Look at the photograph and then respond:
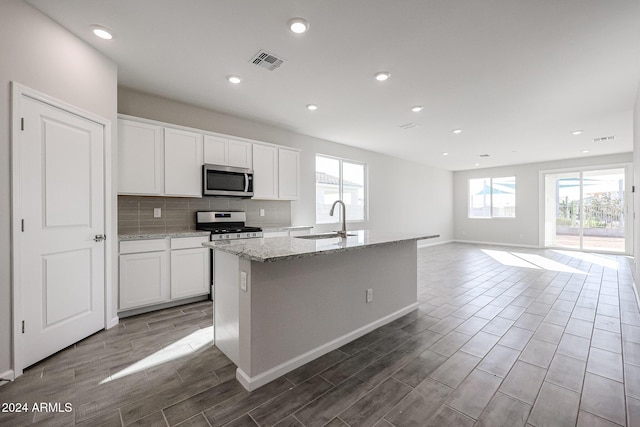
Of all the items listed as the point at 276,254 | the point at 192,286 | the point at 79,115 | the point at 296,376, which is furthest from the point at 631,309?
the point at 79,115

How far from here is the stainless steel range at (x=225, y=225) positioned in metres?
3.70

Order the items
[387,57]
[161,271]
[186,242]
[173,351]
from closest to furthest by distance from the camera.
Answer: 1. [173,351]
2. [387,57]
3. [161,271]
4. [186,242]

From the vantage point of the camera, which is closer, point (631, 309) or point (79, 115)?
point (79, 115)

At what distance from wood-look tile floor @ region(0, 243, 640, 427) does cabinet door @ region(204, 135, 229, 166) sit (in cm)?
196

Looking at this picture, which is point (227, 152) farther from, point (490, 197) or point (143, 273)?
point (490, 197)

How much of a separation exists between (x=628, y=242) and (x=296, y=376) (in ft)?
30.2

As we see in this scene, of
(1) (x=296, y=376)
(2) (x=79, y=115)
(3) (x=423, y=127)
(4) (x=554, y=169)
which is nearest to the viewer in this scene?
(1) (x=296, y=376)

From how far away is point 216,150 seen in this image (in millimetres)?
3947

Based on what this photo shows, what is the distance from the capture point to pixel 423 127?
498 cm

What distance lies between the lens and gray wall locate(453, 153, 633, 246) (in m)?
8.08

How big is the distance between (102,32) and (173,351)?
274 centimetres

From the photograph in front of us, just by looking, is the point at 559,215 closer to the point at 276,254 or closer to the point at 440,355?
the point at 440,355

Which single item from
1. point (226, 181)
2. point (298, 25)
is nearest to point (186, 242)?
point (226, 181)

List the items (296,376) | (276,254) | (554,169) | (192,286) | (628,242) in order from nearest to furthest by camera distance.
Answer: (276,254) → (296,376) → (192,286) → (628,242) → (554,169)
